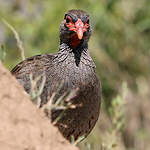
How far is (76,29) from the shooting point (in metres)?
5.41

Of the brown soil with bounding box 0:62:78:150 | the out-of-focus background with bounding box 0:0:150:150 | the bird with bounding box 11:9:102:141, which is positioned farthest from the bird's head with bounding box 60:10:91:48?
the out-of-focus background with bounding box 0:0:150:150

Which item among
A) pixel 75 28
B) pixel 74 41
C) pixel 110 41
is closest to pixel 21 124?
pixel 75 28

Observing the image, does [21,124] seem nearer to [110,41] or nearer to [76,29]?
[76,29]

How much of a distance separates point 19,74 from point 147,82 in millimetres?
5546

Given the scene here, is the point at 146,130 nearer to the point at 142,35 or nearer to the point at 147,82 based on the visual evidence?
the point at 147,82

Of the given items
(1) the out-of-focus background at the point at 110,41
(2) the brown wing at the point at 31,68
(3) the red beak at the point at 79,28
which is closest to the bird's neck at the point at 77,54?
(2) the brown wing at the point at 31,68

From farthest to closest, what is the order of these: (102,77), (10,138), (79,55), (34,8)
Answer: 1. (34,8)
2. (102,77)
3. (79,55)
4. (10,138)

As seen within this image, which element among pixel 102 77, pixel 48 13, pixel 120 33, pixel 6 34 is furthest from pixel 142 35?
pixel 6 34

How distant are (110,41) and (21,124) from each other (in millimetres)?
8534

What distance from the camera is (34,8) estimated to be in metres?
11.9

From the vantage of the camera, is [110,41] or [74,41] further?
[110,41]

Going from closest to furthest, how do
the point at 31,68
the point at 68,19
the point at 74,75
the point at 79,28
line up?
the point at 79,28 < the point at 74,75 < the point at 68,19 < the point at 31,68

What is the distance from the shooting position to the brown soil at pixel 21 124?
10.4ft

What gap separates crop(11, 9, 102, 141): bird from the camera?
5320 mm
